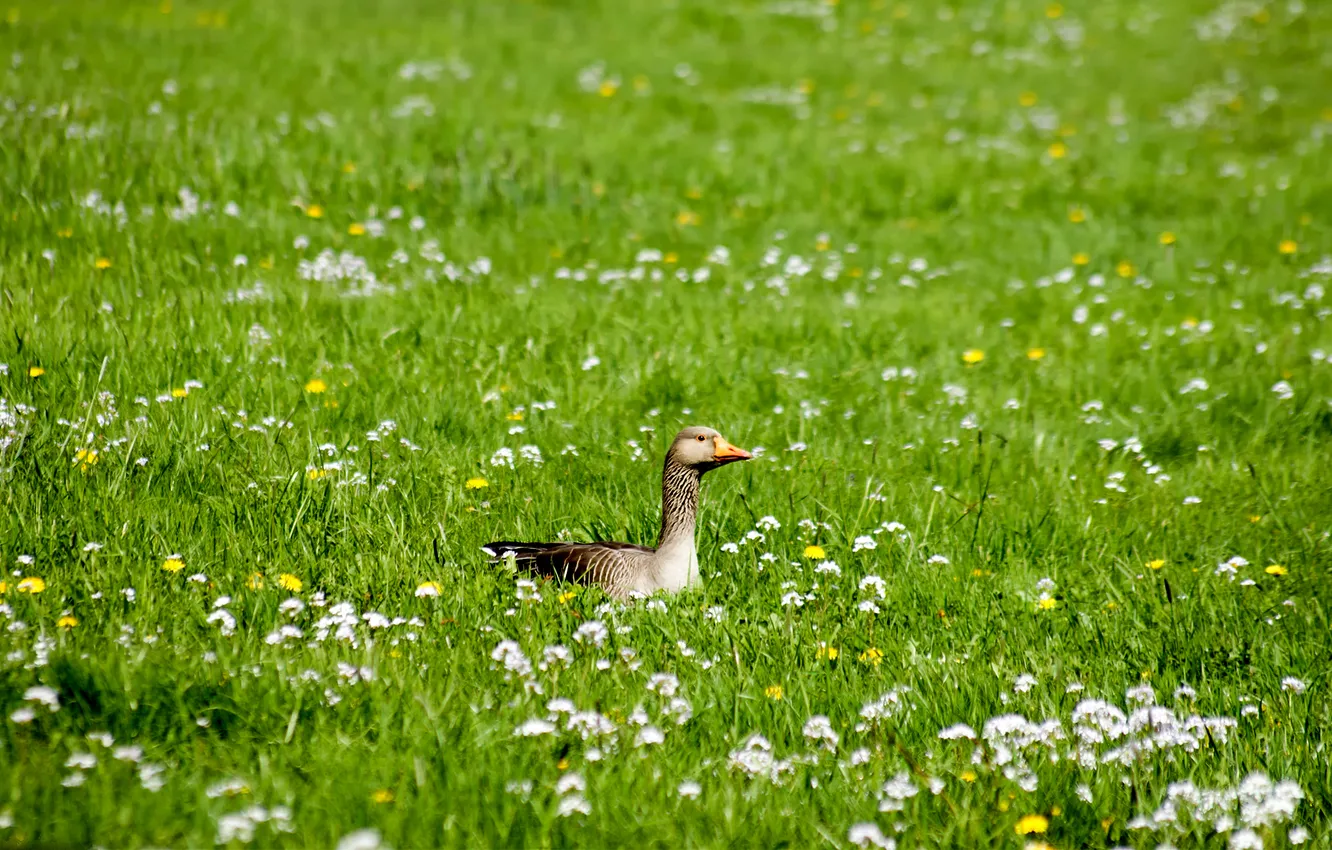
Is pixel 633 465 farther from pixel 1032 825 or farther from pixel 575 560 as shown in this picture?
pixel 1032 825

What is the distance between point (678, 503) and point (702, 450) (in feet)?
0.77

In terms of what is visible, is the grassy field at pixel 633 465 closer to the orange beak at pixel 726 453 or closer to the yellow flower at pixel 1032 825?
the yellow flower at pixel 1032 825

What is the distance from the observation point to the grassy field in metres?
3.37

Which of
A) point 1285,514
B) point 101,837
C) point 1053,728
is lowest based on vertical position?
point 1285,514

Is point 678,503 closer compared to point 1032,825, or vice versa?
point 1032,825

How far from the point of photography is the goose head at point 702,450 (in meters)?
4.78

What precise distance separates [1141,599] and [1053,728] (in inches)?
63.1

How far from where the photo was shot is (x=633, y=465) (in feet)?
19.2

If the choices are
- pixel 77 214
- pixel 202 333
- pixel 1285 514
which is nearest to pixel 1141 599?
pixel 1285 514

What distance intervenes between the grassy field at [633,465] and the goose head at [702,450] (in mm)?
483

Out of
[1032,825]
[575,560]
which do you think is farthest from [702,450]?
[1032,825]

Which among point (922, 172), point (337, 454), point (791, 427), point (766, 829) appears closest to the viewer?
point (766, 829)

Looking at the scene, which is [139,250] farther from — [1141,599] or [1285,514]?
[1285,514]

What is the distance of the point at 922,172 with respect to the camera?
1147cm
